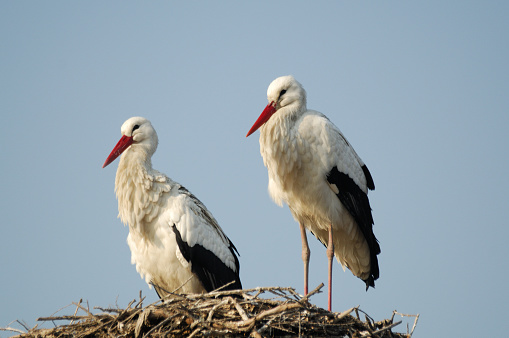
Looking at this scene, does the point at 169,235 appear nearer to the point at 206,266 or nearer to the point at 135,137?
the point at 206,266

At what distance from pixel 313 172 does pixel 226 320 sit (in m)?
2.26

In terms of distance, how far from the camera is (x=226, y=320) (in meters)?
5.21

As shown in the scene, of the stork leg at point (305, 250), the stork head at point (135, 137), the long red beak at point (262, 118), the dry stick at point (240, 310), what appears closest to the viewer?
the dry stick at point (240, 310)

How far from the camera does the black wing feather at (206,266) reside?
6.87 meters

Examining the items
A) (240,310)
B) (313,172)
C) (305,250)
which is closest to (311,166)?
(313,172)

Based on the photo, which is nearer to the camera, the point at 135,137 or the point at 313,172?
the point at 313,172

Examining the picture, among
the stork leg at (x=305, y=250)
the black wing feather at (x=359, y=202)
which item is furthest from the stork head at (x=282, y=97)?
the stork leg at (x=305, y=250)

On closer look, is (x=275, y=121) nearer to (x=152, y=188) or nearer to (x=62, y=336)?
(x=152, y=188)

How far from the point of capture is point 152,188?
7129 mm

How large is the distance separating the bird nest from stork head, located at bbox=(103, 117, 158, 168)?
234 cm

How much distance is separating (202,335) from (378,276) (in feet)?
10.4

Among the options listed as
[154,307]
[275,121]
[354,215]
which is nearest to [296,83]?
[275,121]

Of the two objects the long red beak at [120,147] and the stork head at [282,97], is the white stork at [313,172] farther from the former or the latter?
the long red beak at [120,147]

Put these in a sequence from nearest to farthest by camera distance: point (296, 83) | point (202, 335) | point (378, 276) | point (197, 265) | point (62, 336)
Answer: point (202, 335)
point (62, 336)
point (197, 265)
point (296, 83)
point (378, 276)
